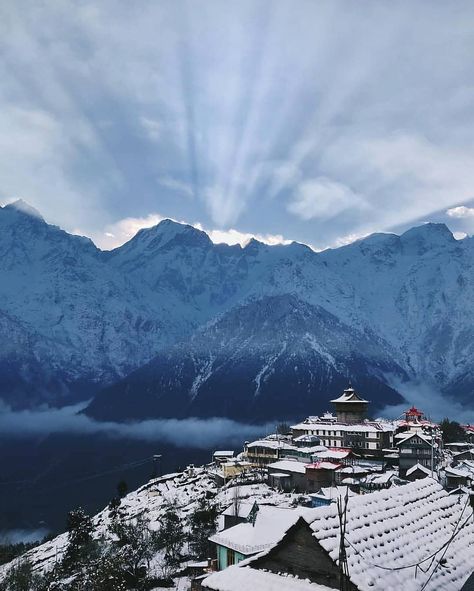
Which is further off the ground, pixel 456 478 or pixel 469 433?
pixel 469 433

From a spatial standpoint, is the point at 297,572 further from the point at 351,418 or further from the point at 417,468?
the point at 351,418

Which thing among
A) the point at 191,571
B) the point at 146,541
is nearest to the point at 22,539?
the point at 146,541

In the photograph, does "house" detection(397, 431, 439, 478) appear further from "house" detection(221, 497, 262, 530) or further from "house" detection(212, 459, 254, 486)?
"house" detection(221, 497, 262, 530)

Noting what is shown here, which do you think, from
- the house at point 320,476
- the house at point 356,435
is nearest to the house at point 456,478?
the house at point 320,476

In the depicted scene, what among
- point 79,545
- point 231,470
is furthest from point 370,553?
point 231,470

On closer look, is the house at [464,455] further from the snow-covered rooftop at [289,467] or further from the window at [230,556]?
the window at [230,556]

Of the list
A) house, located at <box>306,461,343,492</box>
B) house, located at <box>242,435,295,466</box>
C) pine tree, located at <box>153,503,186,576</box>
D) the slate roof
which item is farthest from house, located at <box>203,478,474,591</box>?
house, located at <box>242,435,295,466</box>

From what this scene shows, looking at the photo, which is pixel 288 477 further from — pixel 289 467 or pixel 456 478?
pixel 456 478
